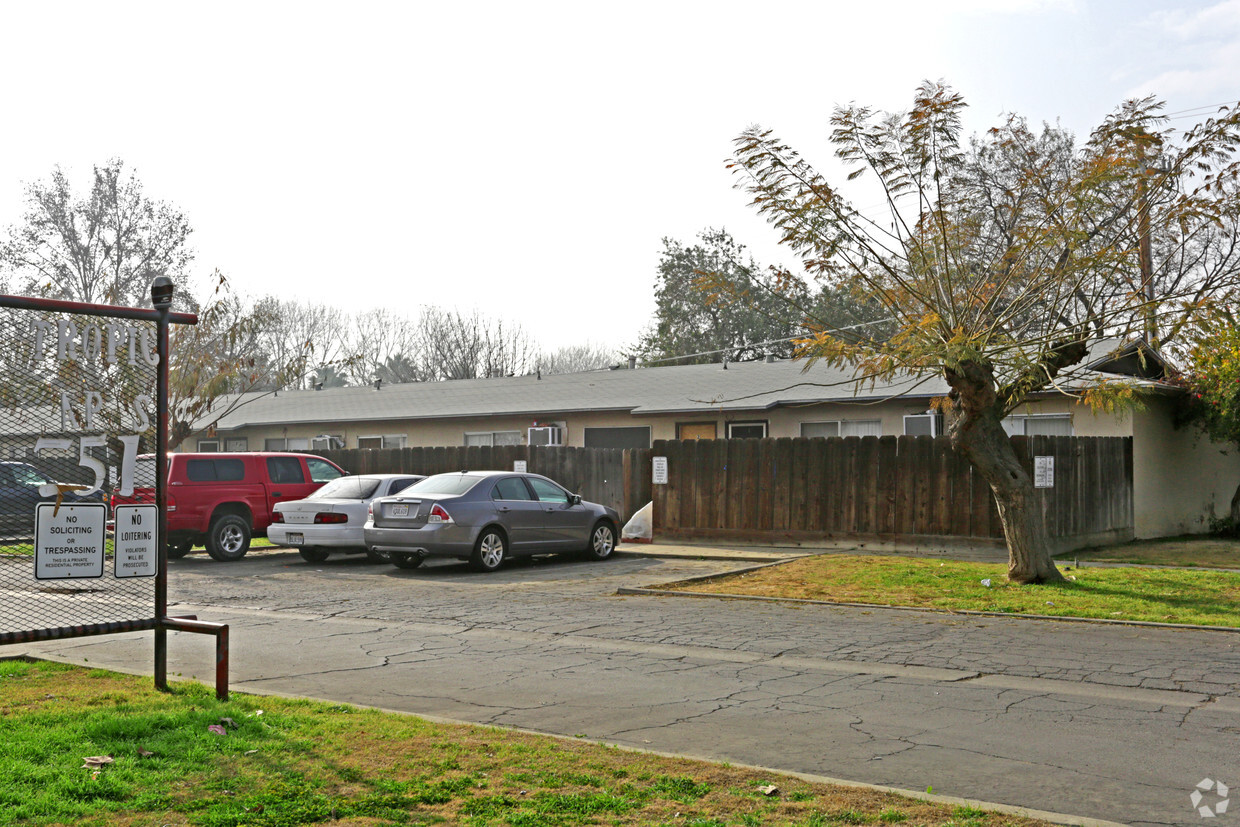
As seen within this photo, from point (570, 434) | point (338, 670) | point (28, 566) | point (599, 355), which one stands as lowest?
point (338, 670)

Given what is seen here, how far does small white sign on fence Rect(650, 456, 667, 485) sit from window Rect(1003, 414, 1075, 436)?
6.66m

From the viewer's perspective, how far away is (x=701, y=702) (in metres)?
7.91

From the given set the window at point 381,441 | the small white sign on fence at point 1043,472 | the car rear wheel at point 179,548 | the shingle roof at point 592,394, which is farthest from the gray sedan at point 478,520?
the window at point 381,441

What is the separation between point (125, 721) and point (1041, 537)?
1143 cm

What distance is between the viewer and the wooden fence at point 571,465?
78.3ft

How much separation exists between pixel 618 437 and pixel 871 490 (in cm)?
992

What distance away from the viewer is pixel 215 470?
19719mm

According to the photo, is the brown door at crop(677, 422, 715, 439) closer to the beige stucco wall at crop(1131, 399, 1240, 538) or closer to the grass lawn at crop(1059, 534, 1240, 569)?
the beige stucco wall at crop(1131, 399, 1240, 538)

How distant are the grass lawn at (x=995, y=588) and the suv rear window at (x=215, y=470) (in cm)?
915

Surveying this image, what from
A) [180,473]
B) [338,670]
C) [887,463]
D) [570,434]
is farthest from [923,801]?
[570,434]

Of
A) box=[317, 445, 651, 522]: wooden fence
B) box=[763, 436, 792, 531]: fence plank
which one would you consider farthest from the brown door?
box=[763, 436, 792, 531]: fence plank

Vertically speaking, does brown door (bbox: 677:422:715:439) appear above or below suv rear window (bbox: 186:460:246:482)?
above

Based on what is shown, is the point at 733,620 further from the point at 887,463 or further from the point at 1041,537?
the point at 887,463

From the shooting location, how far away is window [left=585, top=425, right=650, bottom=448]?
27.8 metres
